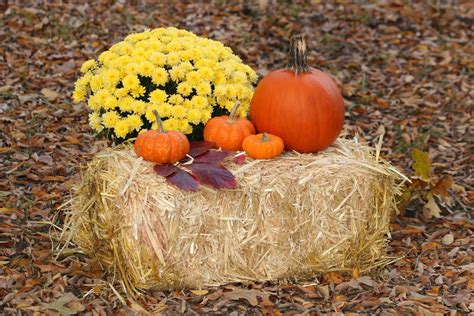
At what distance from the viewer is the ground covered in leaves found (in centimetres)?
392

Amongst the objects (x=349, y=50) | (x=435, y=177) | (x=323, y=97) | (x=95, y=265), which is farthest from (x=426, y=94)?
(x=95, y=265)

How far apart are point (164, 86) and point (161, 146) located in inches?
23.5

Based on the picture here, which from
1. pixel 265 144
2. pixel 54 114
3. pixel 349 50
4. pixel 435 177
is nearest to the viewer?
pixel 265 144

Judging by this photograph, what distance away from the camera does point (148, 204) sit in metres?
3.78

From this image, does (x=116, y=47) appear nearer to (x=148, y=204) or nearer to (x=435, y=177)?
(x=148, y=204)

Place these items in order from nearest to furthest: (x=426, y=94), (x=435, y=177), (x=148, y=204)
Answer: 1. (x=148, y=204)
2. (x=435, y=177)
3. (x=426, y=94)

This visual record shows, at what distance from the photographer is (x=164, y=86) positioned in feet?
14.3

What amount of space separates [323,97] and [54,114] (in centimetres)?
278

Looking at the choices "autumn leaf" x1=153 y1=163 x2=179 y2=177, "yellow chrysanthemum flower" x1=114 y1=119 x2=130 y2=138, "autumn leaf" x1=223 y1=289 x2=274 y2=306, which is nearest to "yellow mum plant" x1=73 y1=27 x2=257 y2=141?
"yellow chrysanthemum flower" x1=114 y1=119 x2=130 y2=138

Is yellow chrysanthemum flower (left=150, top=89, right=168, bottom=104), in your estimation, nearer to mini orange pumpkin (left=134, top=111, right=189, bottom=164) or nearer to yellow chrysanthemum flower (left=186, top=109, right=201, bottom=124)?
yellow chrysanthemum flower (left=186, top=109, right=201, bottom=124)

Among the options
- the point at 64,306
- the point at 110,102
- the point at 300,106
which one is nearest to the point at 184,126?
the point at 110,102

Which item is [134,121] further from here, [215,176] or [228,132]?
[215,176]

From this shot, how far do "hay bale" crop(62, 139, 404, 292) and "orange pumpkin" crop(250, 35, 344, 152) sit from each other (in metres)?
0.10

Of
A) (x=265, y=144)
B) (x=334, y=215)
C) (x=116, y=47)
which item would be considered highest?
(x=116, y=47)
